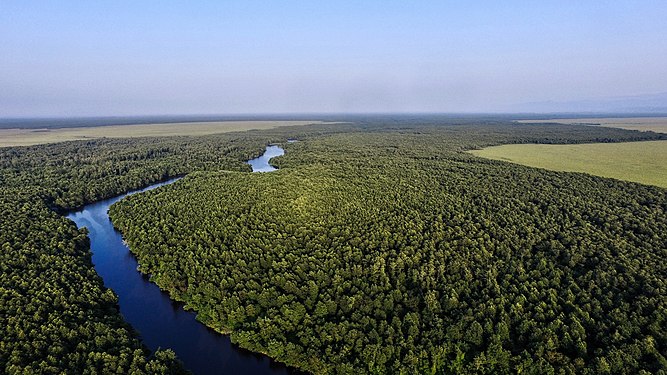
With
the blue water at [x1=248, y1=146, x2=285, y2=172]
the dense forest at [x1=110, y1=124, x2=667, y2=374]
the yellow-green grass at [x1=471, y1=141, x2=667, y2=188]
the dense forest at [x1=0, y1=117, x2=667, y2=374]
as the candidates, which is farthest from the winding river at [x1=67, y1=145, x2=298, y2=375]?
the yellow-green grass at [x1=471, y1=141, x2=667, y2=188]

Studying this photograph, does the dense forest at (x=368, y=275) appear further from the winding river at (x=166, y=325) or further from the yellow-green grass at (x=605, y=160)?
the yellow-green grass at (x=605, y=160)

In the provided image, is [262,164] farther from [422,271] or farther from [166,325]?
[422,271]

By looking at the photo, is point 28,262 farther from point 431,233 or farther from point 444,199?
point 444,199

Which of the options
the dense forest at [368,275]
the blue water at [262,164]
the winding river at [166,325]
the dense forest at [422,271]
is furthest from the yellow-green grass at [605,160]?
the winding river at [166,325]

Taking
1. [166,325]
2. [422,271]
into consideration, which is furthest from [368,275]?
[166,325]

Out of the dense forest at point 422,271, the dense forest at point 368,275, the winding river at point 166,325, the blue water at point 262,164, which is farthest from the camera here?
the blue water at point 262,164

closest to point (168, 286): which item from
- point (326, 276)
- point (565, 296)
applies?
point (326, 276)
